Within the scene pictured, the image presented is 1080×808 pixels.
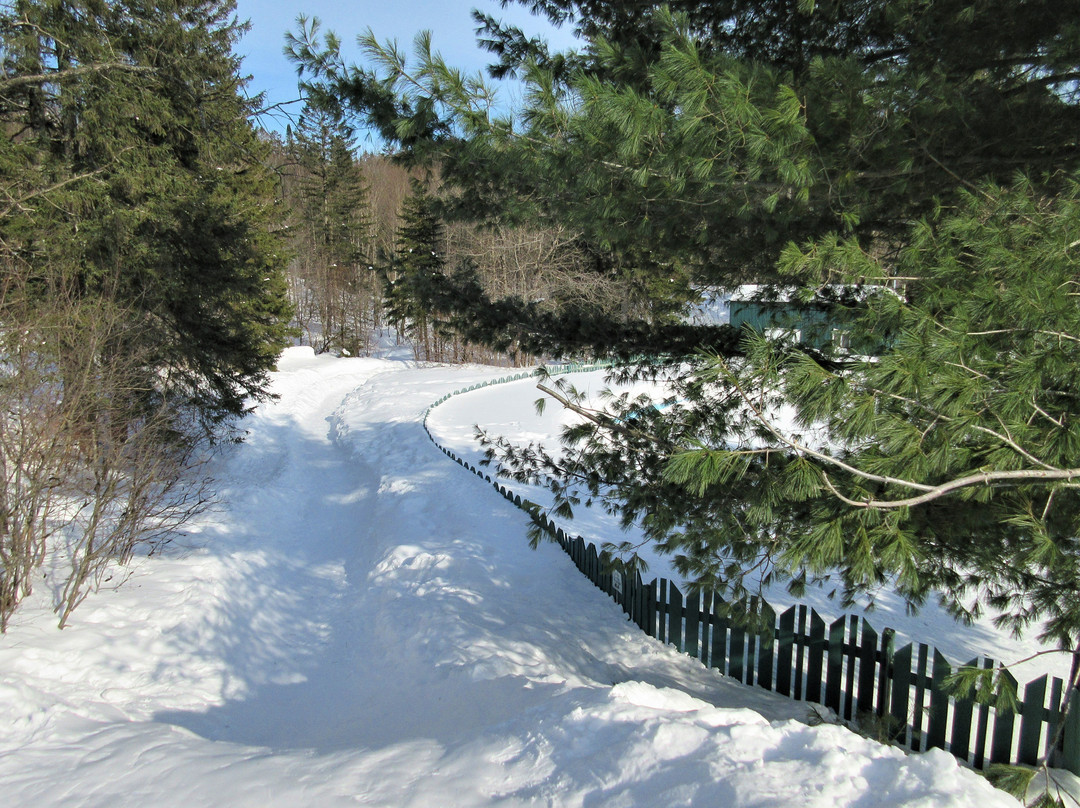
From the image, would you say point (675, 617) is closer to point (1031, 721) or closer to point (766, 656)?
point (766, 656)

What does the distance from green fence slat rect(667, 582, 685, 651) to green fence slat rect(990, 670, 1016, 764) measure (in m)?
2.62

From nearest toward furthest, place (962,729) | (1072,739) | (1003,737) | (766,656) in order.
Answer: (1072,739)
(1003,737)
(962,729)
(766,656)

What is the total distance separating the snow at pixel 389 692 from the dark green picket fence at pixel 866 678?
0.26 meters

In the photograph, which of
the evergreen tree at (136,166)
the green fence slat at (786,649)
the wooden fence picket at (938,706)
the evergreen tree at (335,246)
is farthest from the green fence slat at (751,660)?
the evergreen tree at (335,246)

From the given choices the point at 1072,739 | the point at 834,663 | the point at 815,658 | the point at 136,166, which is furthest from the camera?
the point at 136,166

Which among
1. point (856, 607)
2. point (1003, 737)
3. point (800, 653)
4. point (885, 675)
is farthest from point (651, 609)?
point (856, 607)

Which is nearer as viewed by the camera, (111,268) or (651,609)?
(651,609)

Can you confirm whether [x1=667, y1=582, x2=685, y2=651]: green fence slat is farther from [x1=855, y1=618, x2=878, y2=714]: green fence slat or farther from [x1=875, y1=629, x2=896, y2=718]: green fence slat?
[x1=875, y1=629, x2=896, y2=718]: green fence slat

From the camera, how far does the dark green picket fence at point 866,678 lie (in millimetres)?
4176

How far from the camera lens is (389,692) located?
5648mm

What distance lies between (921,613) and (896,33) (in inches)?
291

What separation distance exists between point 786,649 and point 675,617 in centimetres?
117

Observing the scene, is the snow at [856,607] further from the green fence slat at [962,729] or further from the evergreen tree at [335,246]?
the evergreen tree at [335,246]

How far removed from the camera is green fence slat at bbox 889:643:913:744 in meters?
4.72
